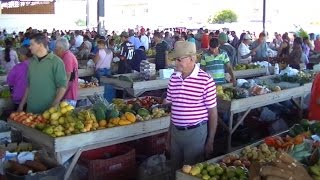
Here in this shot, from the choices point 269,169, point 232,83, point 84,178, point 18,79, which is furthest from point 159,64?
point 269,169

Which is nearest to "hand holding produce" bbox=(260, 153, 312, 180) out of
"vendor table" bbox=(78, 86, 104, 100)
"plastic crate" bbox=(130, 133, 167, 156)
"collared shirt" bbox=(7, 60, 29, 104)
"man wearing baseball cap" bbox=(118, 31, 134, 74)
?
"plastic crate" bbox=(130, 133, 167, 156)

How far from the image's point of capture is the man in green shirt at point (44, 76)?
16.4 feet

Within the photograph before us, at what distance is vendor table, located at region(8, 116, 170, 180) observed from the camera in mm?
4699

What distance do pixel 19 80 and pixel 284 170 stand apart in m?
4.17

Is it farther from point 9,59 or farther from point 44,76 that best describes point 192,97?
point 9,59

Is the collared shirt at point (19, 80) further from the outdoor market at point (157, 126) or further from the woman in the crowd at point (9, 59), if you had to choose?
the woman in the crowd at point (9, 59)

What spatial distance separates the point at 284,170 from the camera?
316 cm

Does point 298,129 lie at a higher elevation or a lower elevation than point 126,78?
lower

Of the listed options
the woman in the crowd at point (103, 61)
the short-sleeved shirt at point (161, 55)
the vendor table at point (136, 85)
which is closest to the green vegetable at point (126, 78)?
the vendor table at point (136, 85)

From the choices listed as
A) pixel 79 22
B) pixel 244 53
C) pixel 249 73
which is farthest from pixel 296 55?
pixel 79 22

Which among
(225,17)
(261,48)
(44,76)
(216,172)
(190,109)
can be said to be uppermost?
(225,17)

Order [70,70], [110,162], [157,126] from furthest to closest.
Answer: [70,70] → [157,126] → [110,162]

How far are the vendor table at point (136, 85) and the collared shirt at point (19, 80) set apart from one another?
2.40 metres

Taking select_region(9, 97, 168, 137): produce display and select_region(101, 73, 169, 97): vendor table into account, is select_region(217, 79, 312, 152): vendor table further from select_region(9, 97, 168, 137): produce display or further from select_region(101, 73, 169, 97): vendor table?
select_region(101, 73, 169, 97): vendor table
